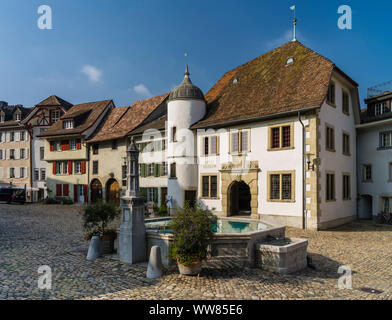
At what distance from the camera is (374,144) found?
70.9 feet

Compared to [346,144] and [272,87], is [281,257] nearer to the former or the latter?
[272,87]

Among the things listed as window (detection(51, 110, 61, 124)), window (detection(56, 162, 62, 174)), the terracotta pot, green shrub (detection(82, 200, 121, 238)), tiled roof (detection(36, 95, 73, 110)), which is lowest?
the terracotta pot

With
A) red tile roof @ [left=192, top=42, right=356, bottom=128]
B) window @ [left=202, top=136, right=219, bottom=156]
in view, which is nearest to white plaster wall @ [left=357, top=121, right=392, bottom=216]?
red tile roof @ [left=192, top=42, right=356, bottom=128]

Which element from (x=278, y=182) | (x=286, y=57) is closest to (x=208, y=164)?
(x=278, y=182)

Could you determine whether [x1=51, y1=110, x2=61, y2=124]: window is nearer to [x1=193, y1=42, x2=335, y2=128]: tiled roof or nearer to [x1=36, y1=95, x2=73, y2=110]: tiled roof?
[x1=36, y1=95, x2=73, y2=110]: tiled roof

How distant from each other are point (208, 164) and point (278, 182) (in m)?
5.30

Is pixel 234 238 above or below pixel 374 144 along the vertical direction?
below

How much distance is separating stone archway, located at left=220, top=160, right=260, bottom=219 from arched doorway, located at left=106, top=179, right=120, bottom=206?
527 inches

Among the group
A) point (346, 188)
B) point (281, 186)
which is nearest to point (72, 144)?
point (281, 186)

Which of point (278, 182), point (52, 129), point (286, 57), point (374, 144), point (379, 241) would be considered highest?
point (286, 57)

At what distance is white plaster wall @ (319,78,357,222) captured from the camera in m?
17.6

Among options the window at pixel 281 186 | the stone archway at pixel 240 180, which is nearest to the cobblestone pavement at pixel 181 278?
the window at pixel 281 186

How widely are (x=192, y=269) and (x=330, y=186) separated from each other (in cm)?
1291
